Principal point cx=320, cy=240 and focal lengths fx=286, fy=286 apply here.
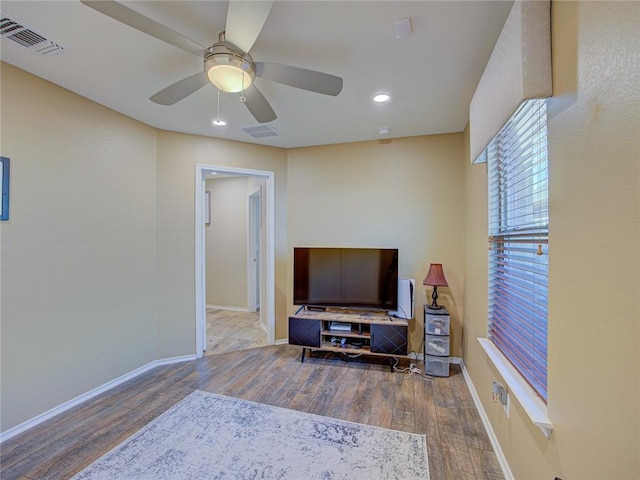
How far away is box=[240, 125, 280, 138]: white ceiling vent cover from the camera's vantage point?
3084 millimetres

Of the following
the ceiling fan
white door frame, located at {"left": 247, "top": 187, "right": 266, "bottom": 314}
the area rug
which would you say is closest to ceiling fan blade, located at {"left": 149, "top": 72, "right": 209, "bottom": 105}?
the ceiling fan

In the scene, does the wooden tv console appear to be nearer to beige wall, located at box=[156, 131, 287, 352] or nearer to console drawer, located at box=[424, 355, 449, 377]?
console drawer, located at box=[424, 355, 449, 377]

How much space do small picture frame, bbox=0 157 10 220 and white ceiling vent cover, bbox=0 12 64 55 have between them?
782 mm

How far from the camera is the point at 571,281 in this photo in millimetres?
1028

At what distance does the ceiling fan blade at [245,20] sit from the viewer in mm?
1234

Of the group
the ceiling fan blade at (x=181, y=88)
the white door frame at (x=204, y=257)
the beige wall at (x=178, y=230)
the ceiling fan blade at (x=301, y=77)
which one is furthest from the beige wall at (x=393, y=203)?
the ceiling fan blade at (x=181, y=88)

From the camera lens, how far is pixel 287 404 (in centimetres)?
246

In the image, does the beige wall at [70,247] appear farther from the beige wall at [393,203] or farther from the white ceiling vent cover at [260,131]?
the beige wall at [393,203]

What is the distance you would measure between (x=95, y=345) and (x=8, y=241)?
43.9 inches

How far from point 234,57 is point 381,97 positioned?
132 cm

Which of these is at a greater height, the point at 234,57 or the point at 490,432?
the point at 234,57

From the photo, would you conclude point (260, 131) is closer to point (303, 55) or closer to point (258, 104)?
point (258, 104)

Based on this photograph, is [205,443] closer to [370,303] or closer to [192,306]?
[192,306]

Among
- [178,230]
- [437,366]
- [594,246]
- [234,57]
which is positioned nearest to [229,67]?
[234,57]
